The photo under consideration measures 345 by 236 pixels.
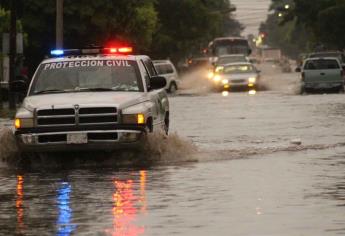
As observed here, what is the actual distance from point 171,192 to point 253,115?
1775cm

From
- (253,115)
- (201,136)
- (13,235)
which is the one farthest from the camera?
(253,115)

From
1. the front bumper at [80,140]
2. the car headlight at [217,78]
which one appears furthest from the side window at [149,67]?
the car headlight at [217,78]

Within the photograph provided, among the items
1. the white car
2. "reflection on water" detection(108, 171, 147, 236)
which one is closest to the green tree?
the white car

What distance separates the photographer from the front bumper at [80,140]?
1611 centimetres

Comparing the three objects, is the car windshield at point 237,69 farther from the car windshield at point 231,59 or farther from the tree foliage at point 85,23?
the tree foliage at point 85,23

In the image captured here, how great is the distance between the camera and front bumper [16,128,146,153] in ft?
52.9

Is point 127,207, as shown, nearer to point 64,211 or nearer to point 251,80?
point 64,211

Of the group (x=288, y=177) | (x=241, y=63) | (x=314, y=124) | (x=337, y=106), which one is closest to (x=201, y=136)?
(x=314, y=124)

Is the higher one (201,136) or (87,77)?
(87,77)

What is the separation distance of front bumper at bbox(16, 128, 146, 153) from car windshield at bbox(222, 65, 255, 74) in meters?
35.8

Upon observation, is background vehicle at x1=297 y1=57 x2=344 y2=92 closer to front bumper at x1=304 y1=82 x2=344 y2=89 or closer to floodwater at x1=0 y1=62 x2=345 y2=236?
front bumper at x1=304 y1=82 x2=344 y2=89

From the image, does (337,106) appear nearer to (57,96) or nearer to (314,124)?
(314,124)

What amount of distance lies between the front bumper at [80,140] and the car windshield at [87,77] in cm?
111

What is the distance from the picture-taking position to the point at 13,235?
10.1m
